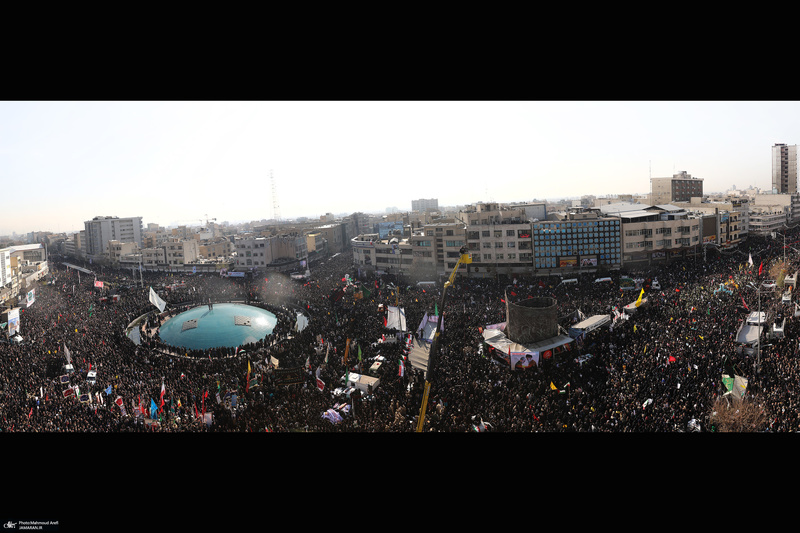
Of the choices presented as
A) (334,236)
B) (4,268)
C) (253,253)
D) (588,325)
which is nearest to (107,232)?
(4,268)

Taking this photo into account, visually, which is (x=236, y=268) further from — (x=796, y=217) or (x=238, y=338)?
(x=796, y=217)

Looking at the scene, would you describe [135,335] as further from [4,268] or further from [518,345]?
[518,345]

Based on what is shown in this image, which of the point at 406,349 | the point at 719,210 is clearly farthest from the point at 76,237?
the point at 719,210

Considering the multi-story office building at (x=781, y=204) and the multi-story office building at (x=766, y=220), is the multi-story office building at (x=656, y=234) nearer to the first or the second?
the multi-story office building at (x=766, y=220)

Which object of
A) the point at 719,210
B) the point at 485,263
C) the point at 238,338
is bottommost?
the point at 238,338

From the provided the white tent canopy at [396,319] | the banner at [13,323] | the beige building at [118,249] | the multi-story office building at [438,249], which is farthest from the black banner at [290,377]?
the beige building at [118,249]

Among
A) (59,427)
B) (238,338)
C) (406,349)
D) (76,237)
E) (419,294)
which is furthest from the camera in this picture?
(76,237)
